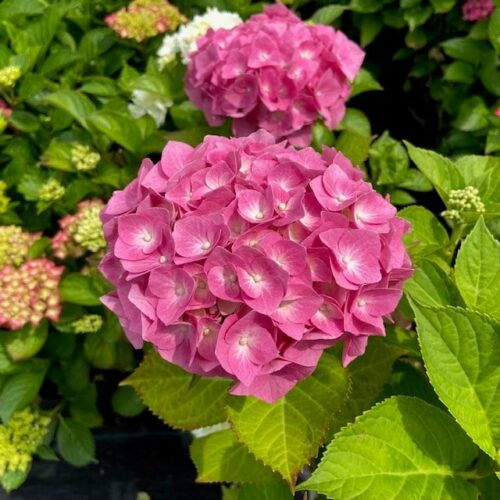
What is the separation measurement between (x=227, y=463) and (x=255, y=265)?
471mm

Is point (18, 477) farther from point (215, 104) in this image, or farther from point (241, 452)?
point (215, 104)

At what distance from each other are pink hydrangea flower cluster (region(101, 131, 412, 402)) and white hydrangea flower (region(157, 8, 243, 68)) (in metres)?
0.81

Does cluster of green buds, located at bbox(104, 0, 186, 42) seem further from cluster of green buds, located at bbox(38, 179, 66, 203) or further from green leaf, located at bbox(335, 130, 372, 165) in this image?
green leaf, located at bbox(335, 130, 372, 165)

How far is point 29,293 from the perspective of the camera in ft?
4.40

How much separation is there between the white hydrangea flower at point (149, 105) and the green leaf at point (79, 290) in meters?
0.49

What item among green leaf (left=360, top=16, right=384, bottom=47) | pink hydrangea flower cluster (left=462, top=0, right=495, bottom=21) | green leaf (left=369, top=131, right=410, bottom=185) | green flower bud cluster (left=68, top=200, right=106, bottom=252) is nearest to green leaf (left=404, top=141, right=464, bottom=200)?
green leaf (left=369, top=131, right=410, bottom=185)

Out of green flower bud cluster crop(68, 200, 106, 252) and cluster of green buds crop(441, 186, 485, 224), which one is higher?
cluster of green buds crop(441, 186, 485, 224)

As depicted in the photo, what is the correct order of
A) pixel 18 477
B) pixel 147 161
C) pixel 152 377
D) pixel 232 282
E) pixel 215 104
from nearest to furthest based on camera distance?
pixel 232 282 → pixel 147 161 → pixel 152 377 → pixel 215 104 → pixel 18 477

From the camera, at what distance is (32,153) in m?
1.72

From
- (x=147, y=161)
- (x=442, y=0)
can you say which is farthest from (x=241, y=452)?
(x=442, y=0)

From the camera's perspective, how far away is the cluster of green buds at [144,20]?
1714mm

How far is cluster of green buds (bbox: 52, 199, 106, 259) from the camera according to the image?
139 cm

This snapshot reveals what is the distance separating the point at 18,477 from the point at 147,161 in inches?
38.8

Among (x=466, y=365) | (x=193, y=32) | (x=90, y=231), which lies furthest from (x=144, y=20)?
(x=466, y=365)
